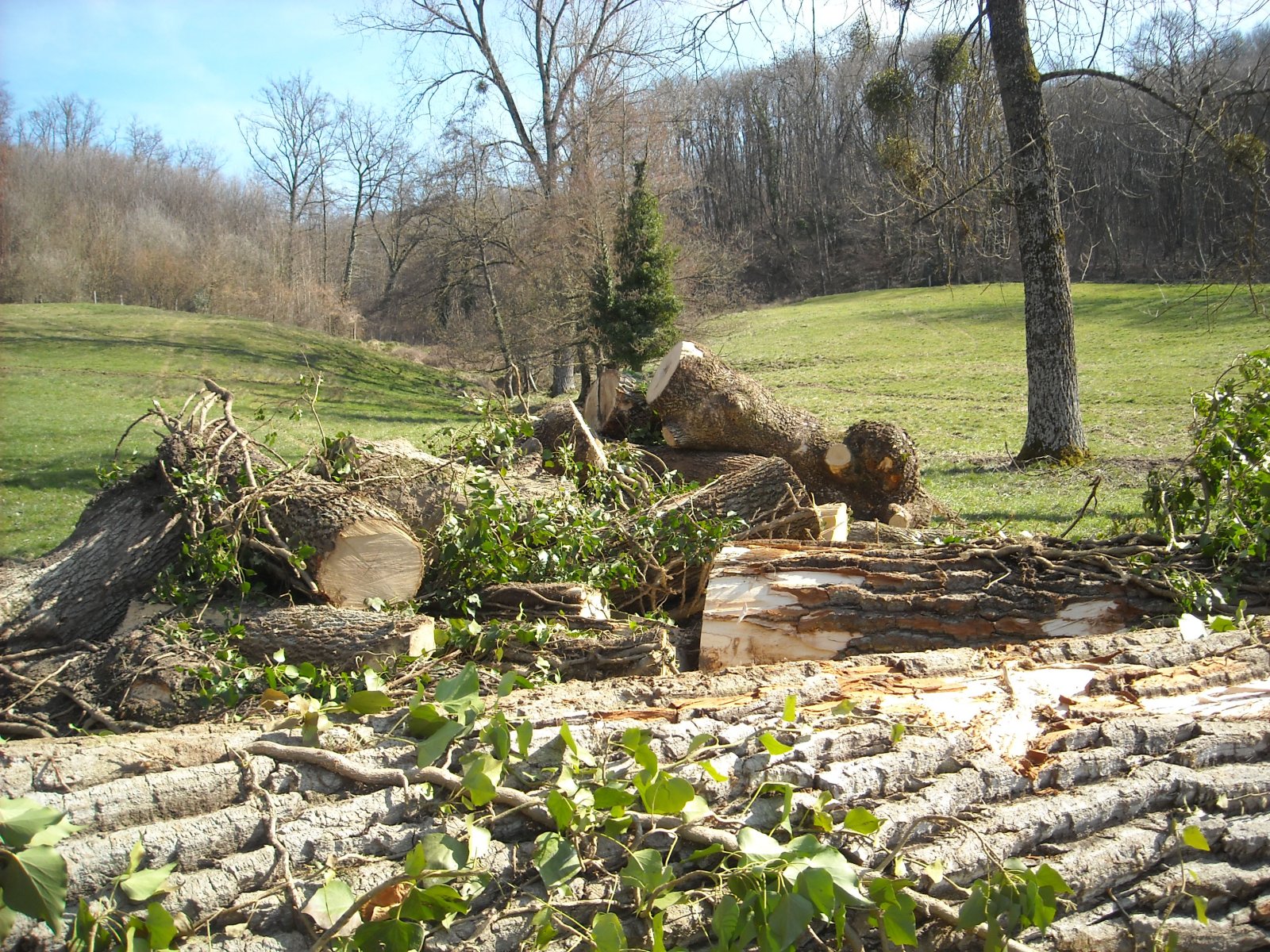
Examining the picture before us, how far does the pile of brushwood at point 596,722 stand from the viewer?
1835mm

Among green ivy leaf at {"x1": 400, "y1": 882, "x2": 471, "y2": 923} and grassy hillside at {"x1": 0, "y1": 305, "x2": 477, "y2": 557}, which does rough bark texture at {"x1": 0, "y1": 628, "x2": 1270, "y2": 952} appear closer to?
green ivy leaf at {"x1": 400, "y1": 882, "x2": 471, "y2": 923}

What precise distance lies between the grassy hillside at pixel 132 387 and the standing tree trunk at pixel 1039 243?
26.5ft

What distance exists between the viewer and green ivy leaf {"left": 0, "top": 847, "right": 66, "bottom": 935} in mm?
1559

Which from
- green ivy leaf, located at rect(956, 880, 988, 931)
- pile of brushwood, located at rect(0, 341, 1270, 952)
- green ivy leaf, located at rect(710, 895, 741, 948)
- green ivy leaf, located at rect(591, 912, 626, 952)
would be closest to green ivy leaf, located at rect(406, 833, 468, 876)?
pile of brushwood, located at rect(0, 341, 1270, 952)

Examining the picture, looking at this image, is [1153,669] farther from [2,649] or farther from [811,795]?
[2,649]

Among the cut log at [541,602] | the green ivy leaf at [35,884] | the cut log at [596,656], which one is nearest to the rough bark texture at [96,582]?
the cut log at [541,602]

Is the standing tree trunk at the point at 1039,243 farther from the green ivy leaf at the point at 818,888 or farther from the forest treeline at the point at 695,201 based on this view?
the green ivy leaf at the point at 818,888

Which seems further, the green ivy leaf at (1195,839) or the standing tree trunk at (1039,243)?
the standing tree trunk at (1039,243)

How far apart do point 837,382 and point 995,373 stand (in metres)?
3.70

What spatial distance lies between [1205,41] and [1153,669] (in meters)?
7.15

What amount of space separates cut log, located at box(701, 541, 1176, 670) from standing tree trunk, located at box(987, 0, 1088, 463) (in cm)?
687

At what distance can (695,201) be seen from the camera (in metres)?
27.4

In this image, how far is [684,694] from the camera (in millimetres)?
2682

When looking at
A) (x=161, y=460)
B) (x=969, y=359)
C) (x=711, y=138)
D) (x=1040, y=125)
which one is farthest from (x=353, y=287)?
(x=161, y=460)
